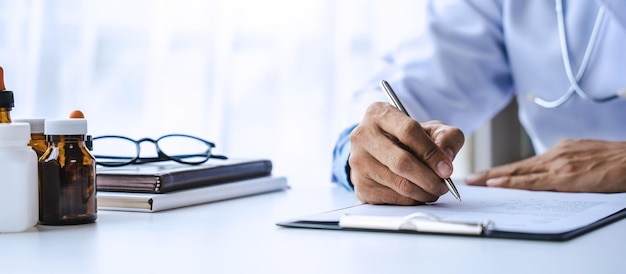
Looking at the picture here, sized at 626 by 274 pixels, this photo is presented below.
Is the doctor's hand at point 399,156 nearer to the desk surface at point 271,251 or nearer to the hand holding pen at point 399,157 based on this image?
the hand holding pen at point 399,157

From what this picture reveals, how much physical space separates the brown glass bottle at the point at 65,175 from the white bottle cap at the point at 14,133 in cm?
4

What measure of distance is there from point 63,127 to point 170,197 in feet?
0.63

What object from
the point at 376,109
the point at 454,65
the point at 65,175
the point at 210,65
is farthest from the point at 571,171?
the point at 210,65

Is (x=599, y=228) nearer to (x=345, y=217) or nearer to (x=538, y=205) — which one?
(x=538, y=205)

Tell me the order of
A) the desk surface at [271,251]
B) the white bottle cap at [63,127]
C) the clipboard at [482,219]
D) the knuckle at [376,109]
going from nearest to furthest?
the desk surface at [271,251]
the clipboard at [482,219]
the white bottle cap at [63,127]
the knuckle at [376,109]

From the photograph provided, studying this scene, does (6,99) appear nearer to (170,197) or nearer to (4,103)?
(4,103)

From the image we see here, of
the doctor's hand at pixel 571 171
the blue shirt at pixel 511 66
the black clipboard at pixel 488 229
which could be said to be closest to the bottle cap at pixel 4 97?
the black clipboard at pixel 488 229

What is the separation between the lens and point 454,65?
1.65 metres

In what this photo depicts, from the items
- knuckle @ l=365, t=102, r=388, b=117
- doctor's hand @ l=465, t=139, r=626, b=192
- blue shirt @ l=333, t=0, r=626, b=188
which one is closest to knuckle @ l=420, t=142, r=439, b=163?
knuckle @ l=365, t=102, r=388, b=117

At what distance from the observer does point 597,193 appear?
1.09 meters

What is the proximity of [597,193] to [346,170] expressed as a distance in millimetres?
346

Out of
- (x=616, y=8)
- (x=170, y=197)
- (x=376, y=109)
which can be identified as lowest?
(x=170, y=197)

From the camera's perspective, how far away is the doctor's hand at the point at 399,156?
933 mm

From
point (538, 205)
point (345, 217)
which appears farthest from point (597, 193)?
point (345, 217)
